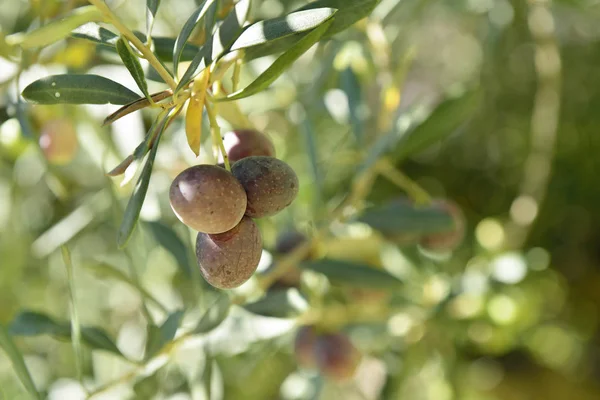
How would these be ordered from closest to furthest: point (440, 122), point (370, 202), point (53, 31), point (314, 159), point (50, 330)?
point (53, 31)
point (50, 330)
point (440, 122)
point (314, 159)
point (370, 202)

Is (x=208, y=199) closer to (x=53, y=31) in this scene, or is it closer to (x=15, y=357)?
(x=53, y=31)

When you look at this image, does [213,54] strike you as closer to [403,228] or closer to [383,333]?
[403,228]

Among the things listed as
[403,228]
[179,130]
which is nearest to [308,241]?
[403,228]

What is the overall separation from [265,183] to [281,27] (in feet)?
0.40

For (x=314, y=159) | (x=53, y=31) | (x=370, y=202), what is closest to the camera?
(x=53, y=31)

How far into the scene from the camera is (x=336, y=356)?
1.00 metres

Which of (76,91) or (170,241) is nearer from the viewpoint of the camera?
(76,91)

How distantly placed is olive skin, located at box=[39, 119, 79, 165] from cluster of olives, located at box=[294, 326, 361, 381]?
454 mm

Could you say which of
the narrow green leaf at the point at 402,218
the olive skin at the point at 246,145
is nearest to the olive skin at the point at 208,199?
the olive skin at the point at 246,145

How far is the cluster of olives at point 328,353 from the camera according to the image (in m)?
0.99

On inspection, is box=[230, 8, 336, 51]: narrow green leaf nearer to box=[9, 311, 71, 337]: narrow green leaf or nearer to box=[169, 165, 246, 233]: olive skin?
box=[169, 165, 246, 233]: olive skin

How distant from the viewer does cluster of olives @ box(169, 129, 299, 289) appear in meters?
0.48

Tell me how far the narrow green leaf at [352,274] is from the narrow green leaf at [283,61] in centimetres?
40

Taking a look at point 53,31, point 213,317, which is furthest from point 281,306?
point 53,31
